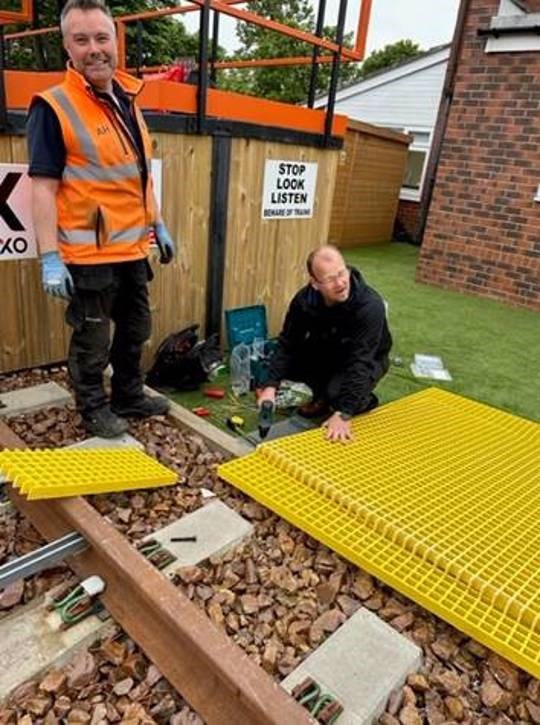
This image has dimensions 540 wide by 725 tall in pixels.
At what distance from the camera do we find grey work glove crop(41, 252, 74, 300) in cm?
215

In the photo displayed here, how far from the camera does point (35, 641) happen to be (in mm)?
1615

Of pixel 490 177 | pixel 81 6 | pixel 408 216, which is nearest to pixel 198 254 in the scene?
pixel 81 6

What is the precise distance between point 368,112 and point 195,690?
14060mm

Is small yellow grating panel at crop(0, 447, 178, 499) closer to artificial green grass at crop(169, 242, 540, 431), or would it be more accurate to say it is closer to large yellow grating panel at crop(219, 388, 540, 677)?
large yellow grating panel at crop(219, 388, 540, 677)

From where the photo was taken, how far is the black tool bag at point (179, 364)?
3402mm

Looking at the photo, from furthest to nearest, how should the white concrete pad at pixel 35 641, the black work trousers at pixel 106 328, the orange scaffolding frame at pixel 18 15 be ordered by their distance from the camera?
the orange scaffolding frame at pixel 18 15 < the black work trousers at pixel 106 328 < the white concrete pad at pixel 35 641

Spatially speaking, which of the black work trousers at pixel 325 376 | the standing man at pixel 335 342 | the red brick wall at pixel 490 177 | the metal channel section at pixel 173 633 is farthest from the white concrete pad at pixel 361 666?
the red brick wall at pixel 490 177

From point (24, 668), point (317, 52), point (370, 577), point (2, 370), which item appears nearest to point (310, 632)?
point (370, 577)

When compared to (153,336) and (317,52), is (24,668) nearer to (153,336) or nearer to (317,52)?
(153,336)

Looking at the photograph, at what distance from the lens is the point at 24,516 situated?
215cm

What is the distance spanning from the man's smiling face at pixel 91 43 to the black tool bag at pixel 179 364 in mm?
1640

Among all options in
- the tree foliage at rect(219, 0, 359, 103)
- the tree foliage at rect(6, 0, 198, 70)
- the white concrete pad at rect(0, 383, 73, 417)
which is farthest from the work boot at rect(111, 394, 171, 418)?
the tree foliage at rect(219, 0, 359, 103)

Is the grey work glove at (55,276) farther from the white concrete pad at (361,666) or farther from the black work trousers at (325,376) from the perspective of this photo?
the white concrete pad at (361,666)

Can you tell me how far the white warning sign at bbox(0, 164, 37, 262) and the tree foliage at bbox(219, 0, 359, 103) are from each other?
71.2 ft
